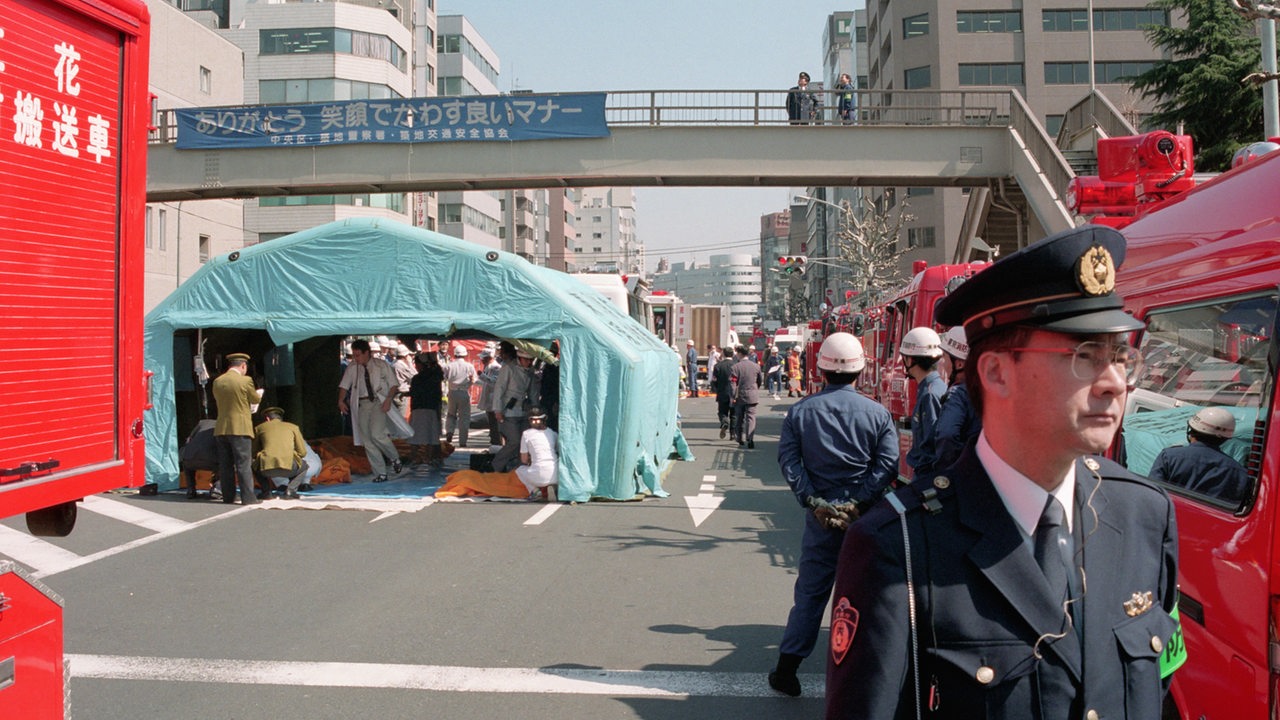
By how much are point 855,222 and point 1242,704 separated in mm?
42694

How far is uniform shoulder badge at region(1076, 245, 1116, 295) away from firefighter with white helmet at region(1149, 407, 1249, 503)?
1569 millimetres

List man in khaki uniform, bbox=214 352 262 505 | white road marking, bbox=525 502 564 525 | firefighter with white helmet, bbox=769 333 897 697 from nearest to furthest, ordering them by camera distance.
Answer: firefighter with white helmet, bbox=769 333 897 697, white road marking, bbox=525 502 564 525, man in khaki uniform, bbox=214 352 262 505

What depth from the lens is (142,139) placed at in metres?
4.48

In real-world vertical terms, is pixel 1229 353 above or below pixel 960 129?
below

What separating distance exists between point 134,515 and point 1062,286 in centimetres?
1190

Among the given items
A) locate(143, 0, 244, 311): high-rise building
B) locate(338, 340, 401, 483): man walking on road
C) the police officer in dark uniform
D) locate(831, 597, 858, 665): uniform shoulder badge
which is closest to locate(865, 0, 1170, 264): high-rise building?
locate(143, 0, 244, 311): high-rise building

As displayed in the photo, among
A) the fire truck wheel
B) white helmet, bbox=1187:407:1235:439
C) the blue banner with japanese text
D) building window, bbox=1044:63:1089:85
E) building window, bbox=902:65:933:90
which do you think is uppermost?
building window, bbox=902:65:933:90

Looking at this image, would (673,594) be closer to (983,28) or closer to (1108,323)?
(1108,323)

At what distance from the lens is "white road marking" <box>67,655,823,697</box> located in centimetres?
573

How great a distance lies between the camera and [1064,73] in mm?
55344

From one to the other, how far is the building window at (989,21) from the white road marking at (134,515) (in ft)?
179

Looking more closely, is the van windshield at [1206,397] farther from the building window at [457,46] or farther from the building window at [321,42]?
the building window at [457,46]

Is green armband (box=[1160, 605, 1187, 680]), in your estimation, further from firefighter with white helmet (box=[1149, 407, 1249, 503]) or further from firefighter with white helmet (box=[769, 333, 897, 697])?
firefighter with white helmet (box=[769, 333, 897, 697])

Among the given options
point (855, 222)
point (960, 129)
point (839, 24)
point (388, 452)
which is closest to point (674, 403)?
point (388, 452)
